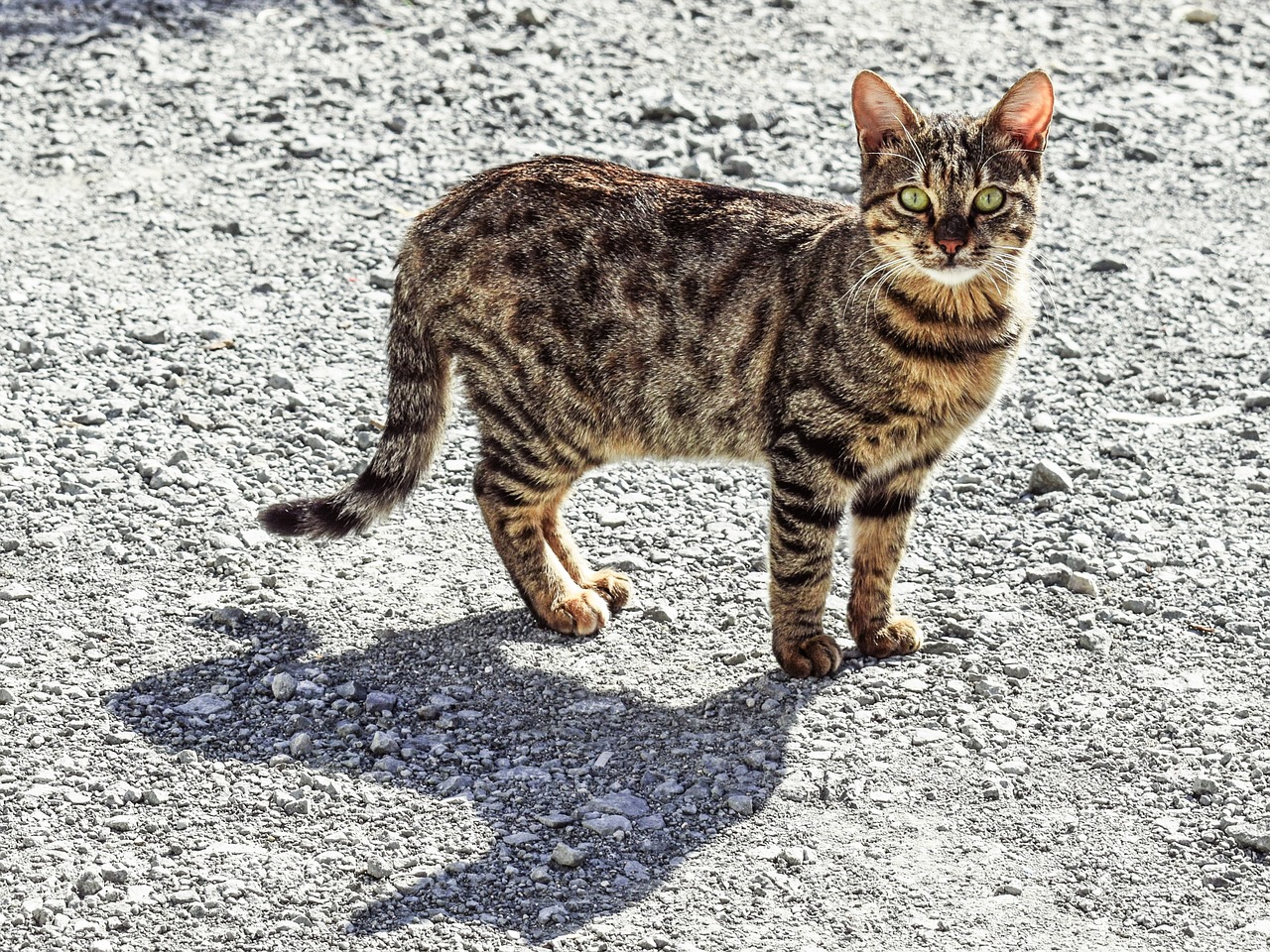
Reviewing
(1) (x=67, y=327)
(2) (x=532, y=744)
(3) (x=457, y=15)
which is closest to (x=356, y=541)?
(2) (x=532, y=744)

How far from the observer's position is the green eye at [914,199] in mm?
4750

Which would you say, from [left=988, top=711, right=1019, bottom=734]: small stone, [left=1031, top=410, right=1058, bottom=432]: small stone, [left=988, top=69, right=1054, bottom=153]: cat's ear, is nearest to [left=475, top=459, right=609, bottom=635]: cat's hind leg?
[left=988, top=711, right=1019, bottom=734]: small stone

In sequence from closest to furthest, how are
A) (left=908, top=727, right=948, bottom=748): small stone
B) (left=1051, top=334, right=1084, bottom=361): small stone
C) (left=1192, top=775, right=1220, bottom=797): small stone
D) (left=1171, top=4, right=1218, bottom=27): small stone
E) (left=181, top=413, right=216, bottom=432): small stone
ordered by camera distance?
(left=1192, top=775, right=1220, bottom=797): small stone, (left=908, top=727, right=948, bottom=748): small stone, (left=181, top=413, right=216, bottom=432): small stone, (left=1051, top=334, right=1084, bottom=361): small stone, (left=1171, top=4, right=1218, bottom=27): small stone

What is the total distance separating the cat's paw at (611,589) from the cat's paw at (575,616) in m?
0.15

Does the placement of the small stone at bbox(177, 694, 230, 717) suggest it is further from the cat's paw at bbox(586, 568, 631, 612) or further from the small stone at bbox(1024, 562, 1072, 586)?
the small stone at bbox(1024, 562, 1072, 586)

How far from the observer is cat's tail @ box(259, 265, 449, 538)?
5.26 metres

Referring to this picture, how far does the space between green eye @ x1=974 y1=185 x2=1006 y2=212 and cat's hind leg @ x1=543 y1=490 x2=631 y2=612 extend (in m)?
1.68

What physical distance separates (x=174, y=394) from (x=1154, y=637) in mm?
3819

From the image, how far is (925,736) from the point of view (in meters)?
4.83

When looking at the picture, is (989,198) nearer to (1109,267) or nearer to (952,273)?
(952,273)

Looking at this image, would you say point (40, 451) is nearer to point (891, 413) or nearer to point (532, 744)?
point (532, 744)

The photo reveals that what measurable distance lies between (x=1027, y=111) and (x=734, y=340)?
3.69ft

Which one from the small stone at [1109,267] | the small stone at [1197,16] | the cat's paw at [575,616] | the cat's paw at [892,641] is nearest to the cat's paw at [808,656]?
the cat's paw at [892,641]

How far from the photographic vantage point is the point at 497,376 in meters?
5.19
